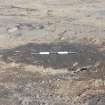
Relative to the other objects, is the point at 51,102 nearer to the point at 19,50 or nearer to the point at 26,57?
the point at 26,57

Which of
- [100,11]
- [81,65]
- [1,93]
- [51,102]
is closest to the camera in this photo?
[51,102]

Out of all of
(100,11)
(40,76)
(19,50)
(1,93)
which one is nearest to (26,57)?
(19,50)

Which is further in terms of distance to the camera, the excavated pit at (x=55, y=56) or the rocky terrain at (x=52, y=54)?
the excavated pit at (x=55, y=56)

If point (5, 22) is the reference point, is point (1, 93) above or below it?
above

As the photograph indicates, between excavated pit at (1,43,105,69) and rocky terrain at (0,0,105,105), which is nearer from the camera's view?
rocky terrain at (0,0,105,105)

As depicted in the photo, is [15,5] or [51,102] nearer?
[51,102]

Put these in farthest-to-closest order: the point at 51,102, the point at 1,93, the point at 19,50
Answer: the point at 19,50 < the point at 1,93 < the point at 51,102

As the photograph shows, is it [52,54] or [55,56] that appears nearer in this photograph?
[55,56]

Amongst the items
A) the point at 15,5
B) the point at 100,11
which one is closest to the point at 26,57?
the point at 100,11
